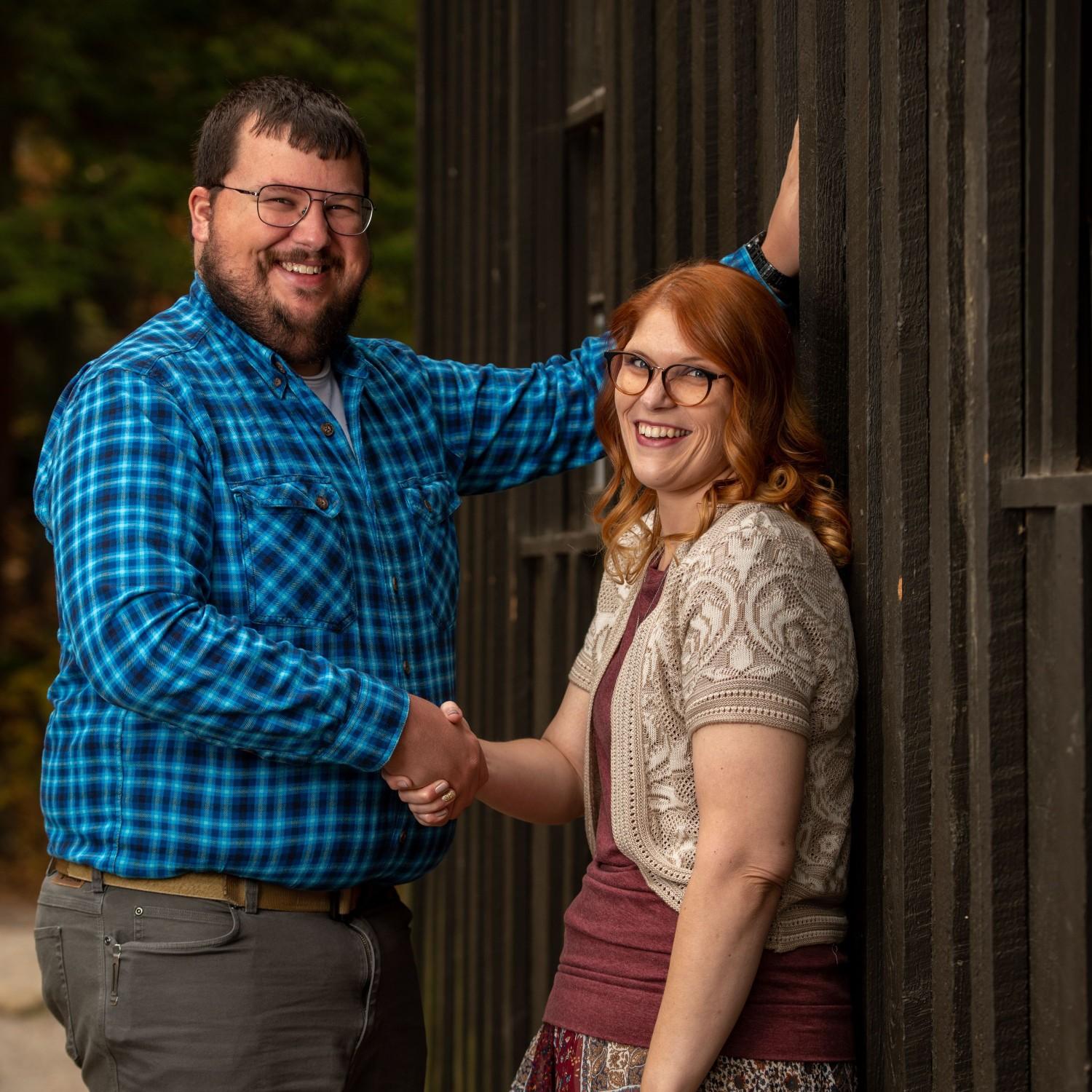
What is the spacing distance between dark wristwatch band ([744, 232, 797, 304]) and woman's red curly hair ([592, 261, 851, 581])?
0.88ft

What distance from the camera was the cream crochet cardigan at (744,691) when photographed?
2.01 m

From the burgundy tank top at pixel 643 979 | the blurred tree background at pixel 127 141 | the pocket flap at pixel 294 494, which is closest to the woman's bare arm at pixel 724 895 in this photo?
the burgundy tank top at pixel 643 979

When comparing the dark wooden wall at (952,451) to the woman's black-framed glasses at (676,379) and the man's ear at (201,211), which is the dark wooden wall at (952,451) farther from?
the man's ear at (201,211)

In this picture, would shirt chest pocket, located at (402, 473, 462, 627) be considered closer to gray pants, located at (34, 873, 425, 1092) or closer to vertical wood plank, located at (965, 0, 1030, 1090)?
gray pants, located at (34, 873, 425, 1092)

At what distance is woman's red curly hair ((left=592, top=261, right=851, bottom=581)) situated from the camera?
7.30ft

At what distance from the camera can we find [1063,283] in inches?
72.1

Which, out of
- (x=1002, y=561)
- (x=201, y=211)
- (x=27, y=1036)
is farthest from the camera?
(x=27, y=1036)

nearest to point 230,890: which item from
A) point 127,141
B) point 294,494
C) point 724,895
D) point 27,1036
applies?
point 294,494

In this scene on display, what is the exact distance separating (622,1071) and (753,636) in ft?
2.16

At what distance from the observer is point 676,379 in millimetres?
2260

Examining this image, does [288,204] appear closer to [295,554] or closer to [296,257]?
[296,257]

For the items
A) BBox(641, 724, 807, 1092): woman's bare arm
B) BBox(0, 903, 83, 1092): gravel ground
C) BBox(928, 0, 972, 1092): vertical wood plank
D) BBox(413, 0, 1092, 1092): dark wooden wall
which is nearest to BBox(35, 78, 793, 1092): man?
BBox(413, 0, 1092, 1092): dark wooden wall

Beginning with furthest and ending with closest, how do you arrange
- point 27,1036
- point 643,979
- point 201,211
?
point 27,1036
point 201,211
point 643,979

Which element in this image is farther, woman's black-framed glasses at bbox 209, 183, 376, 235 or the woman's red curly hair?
woman's black-framed glasses at bbox 209, 183, 376, 235
